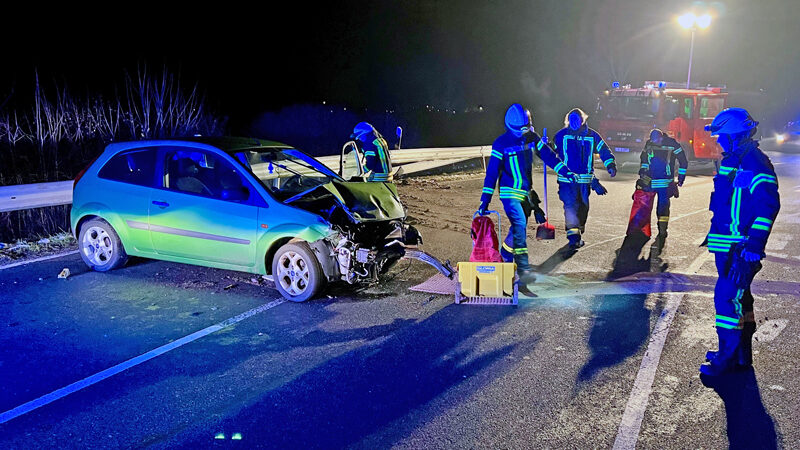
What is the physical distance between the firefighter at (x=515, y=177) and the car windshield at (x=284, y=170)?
1.88 m

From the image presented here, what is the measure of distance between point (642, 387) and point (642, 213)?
16.6 ft

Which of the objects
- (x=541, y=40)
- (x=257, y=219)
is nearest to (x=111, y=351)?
(x=257, y=219)

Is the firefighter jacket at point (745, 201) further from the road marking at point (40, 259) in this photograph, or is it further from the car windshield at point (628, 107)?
the car windshield at point (628, 107)

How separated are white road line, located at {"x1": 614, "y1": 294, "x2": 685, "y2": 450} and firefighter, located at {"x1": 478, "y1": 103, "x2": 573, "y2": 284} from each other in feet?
5.24

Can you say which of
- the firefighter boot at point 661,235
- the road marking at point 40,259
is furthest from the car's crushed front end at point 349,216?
the firefighter boot at point 661,235

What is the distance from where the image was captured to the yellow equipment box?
576 centimetres

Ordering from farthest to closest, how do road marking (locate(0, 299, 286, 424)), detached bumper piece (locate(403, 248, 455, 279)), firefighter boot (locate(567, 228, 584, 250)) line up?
Answer: 1. firefighter boot (locate(567, 228, 584, 250))
2. detached bumper piece (locate(403, 248, 455, 279))
3. road marking (locate(0, 299, 286, 424))

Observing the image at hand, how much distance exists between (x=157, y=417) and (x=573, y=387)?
267cm

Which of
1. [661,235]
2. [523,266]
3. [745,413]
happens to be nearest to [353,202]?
[523,266]

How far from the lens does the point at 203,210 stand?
20.7 ft

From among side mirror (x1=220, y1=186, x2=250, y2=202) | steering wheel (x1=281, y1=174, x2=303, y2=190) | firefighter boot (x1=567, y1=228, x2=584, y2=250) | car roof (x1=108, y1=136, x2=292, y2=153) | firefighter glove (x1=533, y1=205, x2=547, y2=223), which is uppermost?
car roof (x1=108, y1=136, x2=292, y2=153)

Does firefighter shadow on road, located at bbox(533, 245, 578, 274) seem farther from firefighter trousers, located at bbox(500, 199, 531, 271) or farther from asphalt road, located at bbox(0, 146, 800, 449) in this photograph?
firefighter trousers, located at bbox(500, 199, 531, 271)

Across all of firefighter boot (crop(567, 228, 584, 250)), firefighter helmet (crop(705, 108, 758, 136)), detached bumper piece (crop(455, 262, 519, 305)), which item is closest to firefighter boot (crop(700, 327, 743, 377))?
firefighter helmet (crop(705, 108, 758, 136))

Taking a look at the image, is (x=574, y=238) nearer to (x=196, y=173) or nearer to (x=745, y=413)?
(x=745, y=413)
